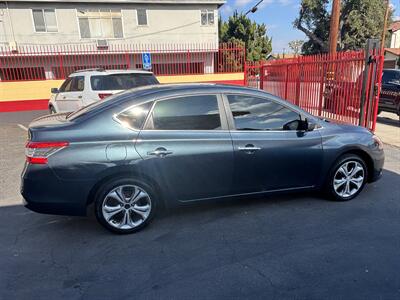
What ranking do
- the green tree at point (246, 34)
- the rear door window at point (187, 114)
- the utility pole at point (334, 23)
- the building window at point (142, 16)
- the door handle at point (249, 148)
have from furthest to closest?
the green tree at point (246, 34) < the building window at point (142, 16) < the utility pole at point (334, 23) < the door handle at point (249, 148) < the rear door window at point (187, 114)

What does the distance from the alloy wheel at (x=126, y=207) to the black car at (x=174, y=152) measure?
0.03 ft

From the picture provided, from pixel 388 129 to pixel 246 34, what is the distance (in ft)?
91.0

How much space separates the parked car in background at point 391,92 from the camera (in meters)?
9.93

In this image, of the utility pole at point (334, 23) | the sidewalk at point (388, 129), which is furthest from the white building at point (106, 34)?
the sidewalk at point (388, 129)

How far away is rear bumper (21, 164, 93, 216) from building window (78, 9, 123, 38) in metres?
19.0

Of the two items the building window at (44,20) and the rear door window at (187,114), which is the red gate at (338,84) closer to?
the rear door window at (187,114)

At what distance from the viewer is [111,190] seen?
3.26 metres

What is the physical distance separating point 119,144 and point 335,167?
2.65m

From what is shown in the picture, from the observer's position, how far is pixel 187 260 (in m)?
2.95

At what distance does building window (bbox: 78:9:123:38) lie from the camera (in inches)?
774

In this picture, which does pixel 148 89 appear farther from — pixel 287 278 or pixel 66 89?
pixel 66 89

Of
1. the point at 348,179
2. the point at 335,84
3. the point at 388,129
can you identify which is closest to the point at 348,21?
the point at 388,129

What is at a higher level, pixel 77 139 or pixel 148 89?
pixel 148 89

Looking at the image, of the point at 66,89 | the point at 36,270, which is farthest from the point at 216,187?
the point at 66,89
